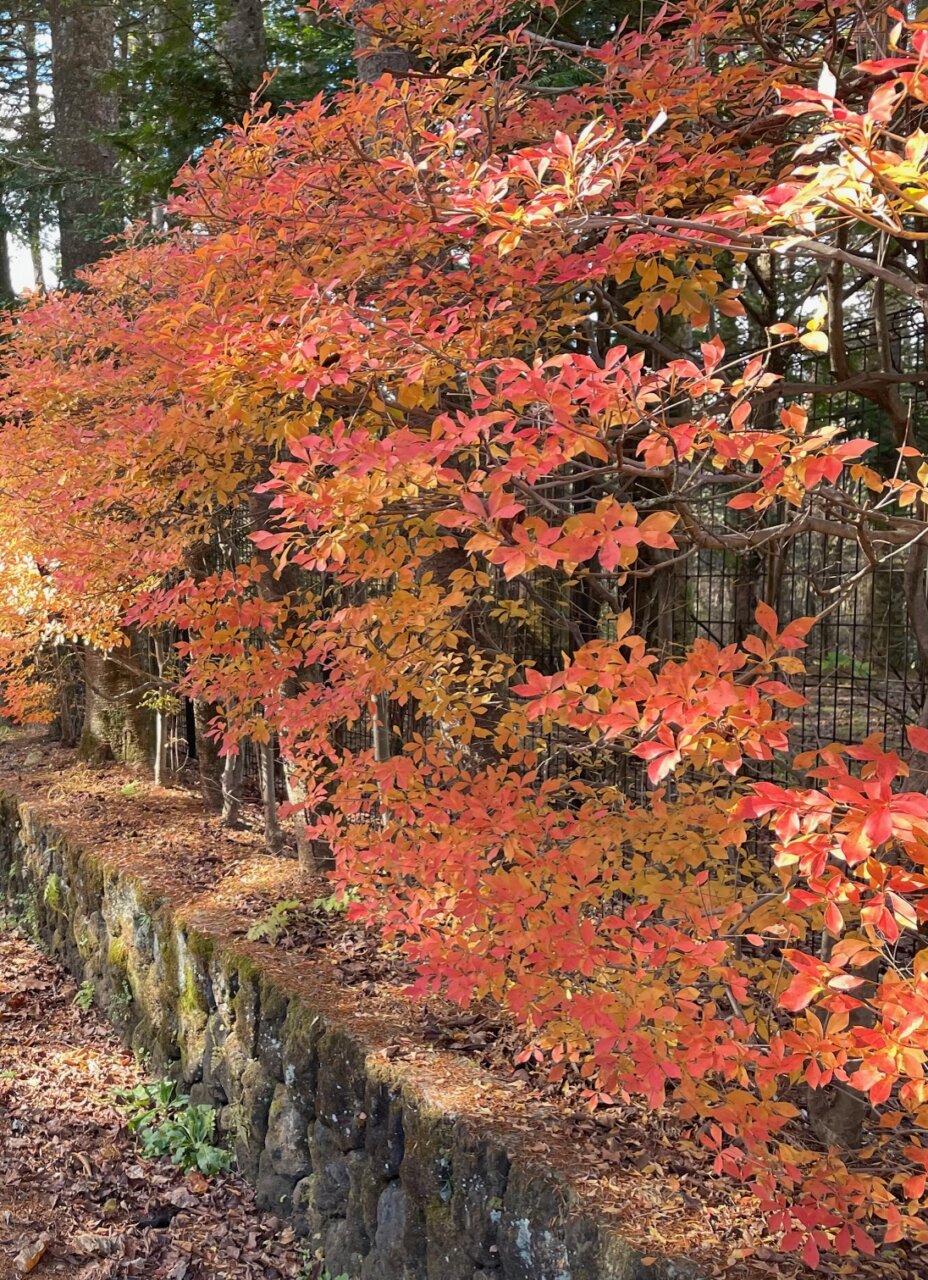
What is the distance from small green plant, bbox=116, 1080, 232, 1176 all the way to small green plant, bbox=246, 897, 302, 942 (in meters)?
0.91

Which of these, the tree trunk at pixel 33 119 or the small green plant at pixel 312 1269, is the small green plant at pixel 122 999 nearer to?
the small green plant at pixel 312 1269

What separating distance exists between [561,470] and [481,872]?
1.48 meters

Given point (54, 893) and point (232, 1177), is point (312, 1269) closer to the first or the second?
point (232, 1177)

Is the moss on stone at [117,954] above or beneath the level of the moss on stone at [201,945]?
beneath

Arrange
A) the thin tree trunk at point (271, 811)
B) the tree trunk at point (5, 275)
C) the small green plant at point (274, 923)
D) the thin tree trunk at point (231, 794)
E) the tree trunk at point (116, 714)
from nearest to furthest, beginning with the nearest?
1. the small green plant at point (274, 923)
2. the thin tree trunk at point (271, 811)
3. the thin tree trunk at point (231, 794)
4. the tree trunk at point (116, 714)
5. the tree trunk at point (5, 275)

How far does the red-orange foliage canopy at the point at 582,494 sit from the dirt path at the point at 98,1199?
172cm

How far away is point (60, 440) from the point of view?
5508mm

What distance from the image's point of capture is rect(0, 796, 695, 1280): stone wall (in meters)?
2.92

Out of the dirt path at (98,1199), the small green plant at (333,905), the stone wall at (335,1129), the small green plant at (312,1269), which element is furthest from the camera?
the small green plant at (333,905)

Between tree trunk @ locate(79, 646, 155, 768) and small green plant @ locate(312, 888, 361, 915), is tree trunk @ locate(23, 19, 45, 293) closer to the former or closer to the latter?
tree trunk @ locate(79, 646, 155, 768)

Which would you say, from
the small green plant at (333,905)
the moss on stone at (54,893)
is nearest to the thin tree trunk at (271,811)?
the small green plant at (333,905)

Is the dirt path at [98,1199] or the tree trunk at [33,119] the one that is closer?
the dirt path at [98,1199]

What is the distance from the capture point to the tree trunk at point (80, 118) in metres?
9.29

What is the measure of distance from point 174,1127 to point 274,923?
3.83ft
